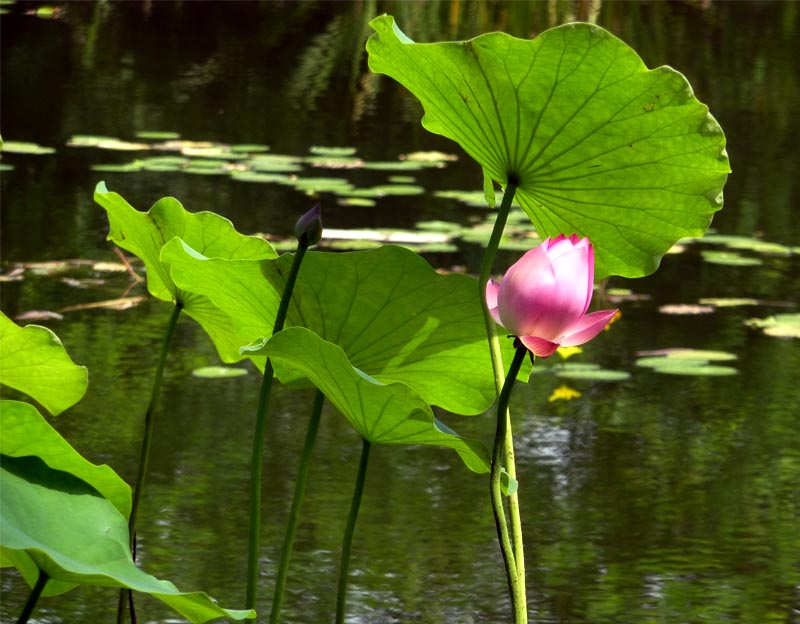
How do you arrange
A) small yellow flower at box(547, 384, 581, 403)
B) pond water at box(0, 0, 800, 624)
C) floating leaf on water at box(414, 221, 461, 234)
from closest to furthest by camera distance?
1. pond water at box(0, 0, 800, 624)
2. small yellow flower at box(547, 384, 581, 403)
3. floating leaf on water at box(414, 221, 461, 234)

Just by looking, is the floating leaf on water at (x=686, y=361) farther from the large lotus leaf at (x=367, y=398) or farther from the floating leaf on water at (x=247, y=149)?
the floating leaf on water at (x=247, y=149)

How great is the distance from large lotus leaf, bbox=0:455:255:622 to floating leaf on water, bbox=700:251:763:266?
2.99 metres

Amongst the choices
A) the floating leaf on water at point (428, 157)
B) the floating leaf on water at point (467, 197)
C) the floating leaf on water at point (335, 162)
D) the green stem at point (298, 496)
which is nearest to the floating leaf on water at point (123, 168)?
the floating leaf on water at point (335, 162)

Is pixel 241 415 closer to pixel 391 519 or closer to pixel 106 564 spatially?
pixel 391 519

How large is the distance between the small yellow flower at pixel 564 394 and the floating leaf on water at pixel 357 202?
5.06ft

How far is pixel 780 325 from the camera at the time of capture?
10.2ft

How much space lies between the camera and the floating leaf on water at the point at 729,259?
3660 mm

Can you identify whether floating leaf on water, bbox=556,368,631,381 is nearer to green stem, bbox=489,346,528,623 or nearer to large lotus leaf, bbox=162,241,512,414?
large lotus leaf, bbox=162,241,512,414

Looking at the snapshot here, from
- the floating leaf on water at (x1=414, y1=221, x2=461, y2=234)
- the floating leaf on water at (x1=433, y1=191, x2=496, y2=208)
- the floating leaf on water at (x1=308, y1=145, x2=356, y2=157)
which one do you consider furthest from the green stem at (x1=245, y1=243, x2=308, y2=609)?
the floating leaf on water at (x1=308, y1=145, x2=356, y2=157)

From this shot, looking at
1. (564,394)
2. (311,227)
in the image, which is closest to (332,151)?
(564,394)

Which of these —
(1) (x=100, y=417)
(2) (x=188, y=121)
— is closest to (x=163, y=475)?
(1) (x=100, y=417)

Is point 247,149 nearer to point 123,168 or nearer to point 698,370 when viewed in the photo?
point 123,168

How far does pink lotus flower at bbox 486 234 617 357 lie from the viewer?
0.83 metres

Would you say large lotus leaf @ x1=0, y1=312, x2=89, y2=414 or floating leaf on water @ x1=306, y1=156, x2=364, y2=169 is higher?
floating leaf on water @ x1=306, y1=156, x2=364, y2=169
